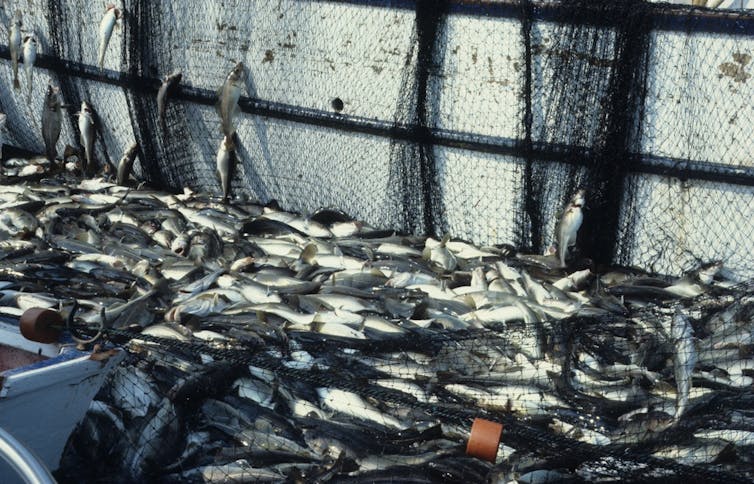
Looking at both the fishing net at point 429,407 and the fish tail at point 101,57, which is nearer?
the fishing net at point 429,407

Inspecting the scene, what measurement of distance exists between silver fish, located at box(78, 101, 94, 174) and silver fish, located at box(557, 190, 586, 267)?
530 cm

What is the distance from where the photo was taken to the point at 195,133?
8930 millimetres

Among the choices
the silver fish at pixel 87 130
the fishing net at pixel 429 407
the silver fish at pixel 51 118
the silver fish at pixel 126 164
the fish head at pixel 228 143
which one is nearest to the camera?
the fishing net at pixel 429 407

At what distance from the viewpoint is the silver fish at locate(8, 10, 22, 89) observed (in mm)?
9750

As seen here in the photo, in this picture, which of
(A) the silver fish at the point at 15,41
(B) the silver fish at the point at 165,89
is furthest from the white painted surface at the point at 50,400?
(A) the silver fish at the point at 15,41

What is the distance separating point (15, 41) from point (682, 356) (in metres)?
8.07

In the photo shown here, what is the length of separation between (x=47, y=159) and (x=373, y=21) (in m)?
4.66

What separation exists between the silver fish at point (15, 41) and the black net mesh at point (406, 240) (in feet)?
0.34

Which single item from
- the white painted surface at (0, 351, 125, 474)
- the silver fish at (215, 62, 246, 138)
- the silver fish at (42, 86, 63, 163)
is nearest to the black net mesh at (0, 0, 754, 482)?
the silver fish at (215, 62, 246, 138)

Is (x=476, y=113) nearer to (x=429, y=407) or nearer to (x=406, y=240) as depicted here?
(x=406, y=240)

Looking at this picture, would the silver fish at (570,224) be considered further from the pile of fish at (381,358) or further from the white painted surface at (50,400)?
the white painted surface at (50,400)

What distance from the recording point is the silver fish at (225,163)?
8.44m

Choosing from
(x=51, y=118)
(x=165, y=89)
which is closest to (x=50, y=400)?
(x=165, y=89)

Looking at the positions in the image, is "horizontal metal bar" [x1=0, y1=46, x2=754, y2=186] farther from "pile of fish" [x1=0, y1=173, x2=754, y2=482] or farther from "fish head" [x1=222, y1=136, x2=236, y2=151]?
"pile of fish" [x1=0, y1=173, x2=754, y2=482]
